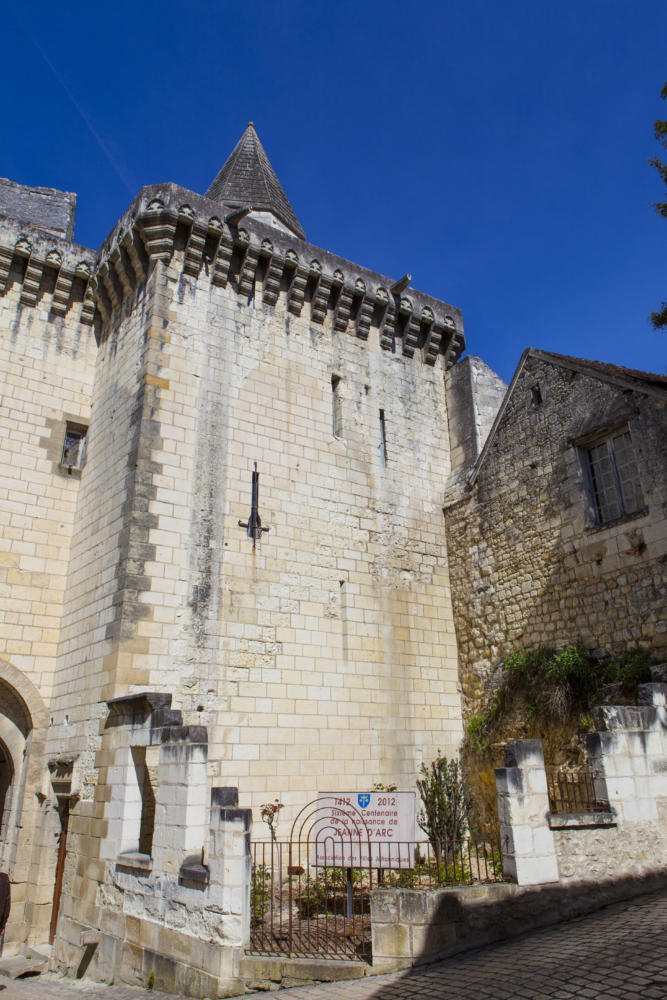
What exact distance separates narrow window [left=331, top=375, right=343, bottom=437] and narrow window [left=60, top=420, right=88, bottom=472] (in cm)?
371

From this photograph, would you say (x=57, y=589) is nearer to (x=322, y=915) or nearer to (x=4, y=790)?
(x=4, y=790)

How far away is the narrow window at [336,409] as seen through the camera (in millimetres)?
10809

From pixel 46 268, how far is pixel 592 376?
7964 millimetres

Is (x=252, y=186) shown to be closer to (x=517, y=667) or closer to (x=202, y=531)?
(x=202, y=531)

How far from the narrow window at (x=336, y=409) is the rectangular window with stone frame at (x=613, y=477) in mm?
3584

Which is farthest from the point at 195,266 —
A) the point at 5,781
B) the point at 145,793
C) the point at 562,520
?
the point at 5,781

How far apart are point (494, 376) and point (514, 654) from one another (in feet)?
17.0

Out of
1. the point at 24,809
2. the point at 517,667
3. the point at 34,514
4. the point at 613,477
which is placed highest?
the point at 613,477

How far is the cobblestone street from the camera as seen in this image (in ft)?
13.3

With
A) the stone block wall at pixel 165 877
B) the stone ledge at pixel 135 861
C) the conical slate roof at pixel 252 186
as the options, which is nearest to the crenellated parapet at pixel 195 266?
the conical slate roof at pixel 252 186

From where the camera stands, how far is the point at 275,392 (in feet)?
33.4

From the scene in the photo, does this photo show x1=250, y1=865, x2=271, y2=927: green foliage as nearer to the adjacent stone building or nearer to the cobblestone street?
the cobblestone street

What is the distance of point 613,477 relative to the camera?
29.4ft

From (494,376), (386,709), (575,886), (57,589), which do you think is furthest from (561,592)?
(57,589)
